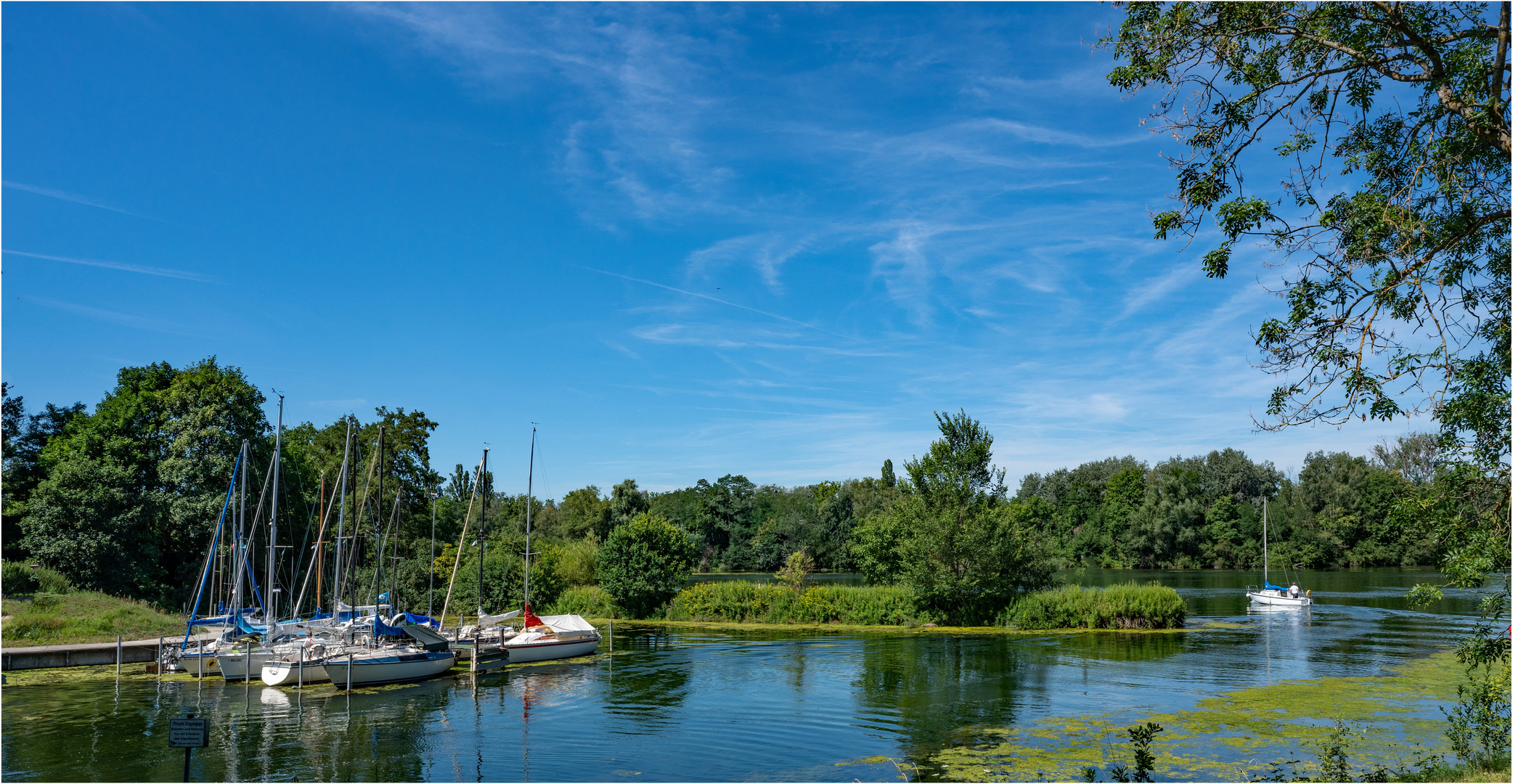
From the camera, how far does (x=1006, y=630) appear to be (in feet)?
137

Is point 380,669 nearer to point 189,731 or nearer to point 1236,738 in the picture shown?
point 189,731

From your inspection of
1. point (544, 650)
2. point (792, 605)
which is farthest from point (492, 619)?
point (792, 605)

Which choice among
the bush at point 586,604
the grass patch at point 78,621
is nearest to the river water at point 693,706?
the grass patch at point 78,621

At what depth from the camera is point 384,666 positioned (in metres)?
30.7

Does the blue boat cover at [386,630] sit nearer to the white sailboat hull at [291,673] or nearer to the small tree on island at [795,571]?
the white sailboat hull at [291,673]

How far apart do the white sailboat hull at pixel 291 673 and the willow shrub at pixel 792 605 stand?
77.9ft

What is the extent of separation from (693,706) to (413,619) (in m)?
19.1

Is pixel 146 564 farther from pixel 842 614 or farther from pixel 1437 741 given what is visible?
pixel 1437 741

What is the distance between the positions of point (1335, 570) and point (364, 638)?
94.5 metres

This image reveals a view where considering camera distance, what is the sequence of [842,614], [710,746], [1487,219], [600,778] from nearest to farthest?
[1487,219]
[600,778]
[710,746]
[842,614]

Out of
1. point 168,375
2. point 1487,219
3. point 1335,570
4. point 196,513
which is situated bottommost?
point 1335,570

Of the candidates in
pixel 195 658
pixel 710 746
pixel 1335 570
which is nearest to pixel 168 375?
pixel 195 658

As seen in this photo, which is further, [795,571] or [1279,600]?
[795,571]

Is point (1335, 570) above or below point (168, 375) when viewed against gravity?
below
